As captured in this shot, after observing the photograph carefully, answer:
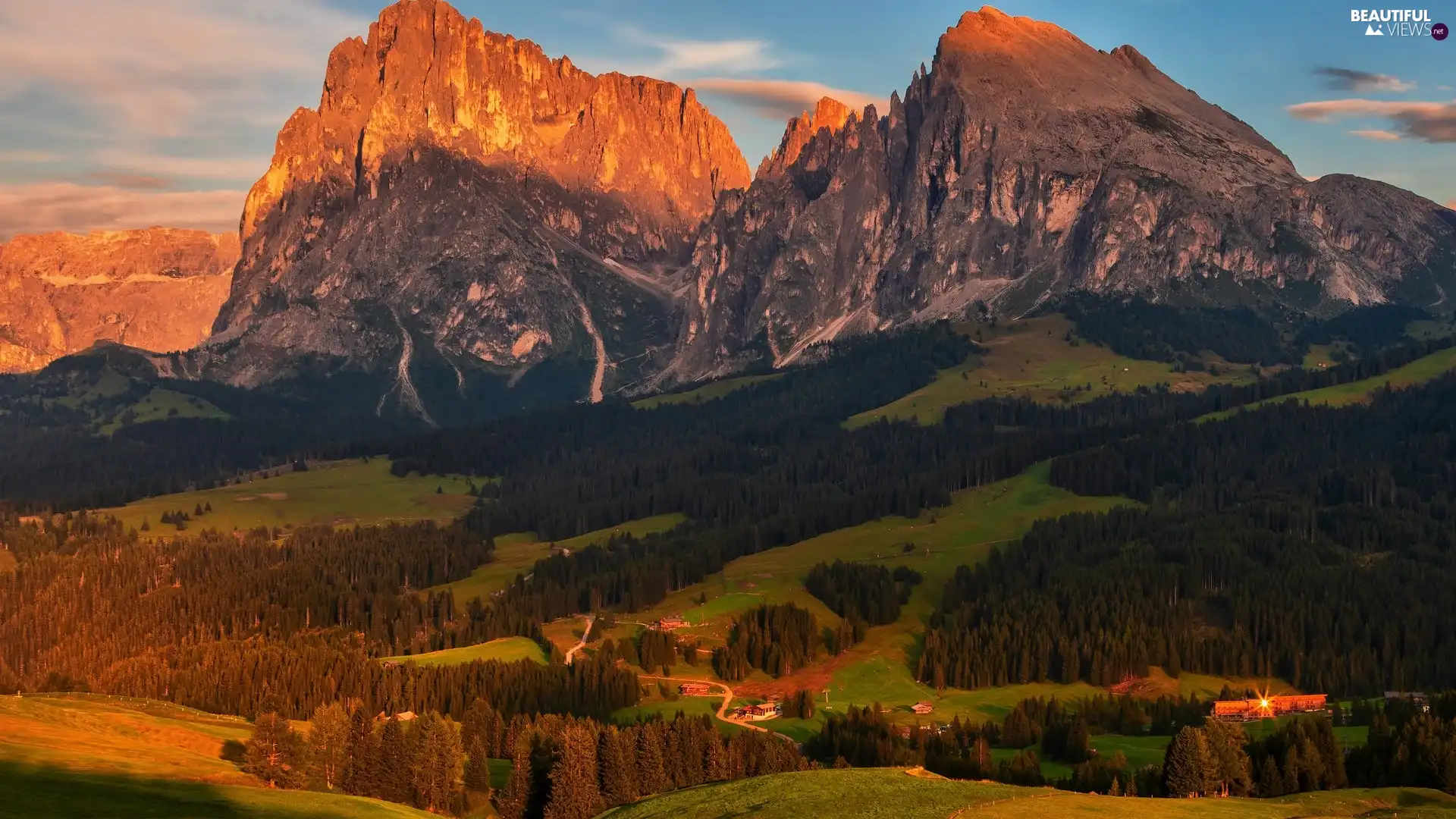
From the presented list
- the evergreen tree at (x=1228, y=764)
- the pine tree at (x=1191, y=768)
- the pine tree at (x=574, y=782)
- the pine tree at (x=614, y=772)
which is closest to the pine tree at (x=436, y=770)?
the pine tree at (x=574, y=782)

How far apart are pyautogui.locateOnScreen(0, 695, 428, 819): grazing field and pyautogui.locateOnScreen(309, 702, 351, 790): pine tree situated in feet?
31.2

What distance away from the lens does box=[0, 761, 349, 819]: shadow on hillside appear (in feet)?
428

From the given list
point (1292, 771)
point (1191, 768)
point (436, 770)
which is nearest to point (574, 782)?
point (436, 770)

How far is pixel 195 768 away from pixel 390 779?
24377mm

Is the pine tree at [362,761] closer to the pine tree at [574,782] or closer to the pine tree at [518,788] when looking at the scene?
the pine tree at [518,788]

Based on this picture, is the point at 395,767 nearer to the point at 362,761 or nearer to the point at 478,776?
the point at 362,761

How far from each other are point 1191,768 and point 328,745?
3710 inches

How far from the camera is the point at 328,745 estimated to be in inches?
7308

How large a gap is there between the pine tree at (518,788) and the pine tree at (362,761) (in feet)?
48.2

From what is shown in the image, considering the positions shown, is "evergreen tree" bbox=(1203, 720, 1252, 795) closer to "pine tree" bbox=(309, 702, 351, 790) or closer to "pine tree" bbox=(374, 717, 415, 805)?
"pine tree" bbox=(374, 717, 415, 805)

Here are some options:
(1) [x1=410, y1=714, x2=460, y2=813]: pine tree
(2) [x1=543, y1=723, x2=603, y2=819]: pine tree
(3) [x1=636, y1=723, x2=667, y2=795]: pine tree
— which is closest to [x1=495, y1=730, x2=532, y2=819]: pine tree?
(2) [x1=543, y1=723, x2=603, y2=819]: pine tree

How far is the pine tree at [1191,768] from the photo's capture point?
162 m

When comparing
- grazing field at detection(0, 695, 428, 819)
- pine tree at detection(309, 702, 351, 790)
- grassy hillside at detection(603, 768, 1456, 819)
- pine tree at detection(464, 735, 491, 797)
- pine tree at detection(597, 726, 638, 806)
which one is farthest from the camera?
pine tree at detection(464, 735, 491, 797)

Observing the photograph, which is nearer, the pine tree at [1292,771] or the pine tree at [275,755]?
the pine tree at [1292,771]
